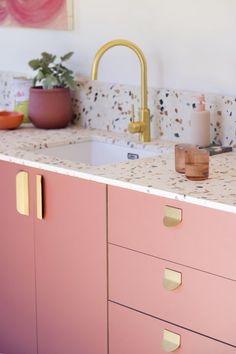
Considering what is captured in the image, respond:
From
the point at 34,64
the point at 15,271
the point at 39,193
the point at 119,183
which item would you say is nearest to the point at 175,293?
the point at 119,183

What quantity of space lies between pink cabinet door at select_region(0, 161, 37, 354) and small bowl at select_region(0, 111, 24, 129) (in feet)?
1.44

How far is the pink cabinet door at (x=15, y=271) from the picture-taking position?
2768 millimetres

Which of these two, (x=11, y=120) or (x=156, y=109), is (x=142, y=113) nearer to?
(x=156, y=109)

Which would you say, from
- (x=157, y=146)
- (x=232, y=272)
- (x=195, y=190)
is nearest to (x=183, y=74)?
(x=157, y=146)

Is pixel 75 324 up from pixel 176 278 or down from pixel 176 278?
down

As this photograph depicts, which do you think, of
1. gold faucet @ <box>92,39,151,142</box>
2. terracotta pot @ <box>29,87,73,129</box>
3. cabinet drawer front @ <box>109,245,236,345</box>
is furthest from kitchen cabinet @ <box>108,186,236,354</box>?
terracotta pot @ <box>29,87,73,129</box>

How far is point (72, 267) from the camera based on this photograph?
258cm

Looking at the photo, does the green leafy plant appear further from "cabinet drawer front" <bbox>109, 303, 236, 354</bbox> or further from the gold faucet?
"cabinet drawer front" <bbox>109, 303, 236, 354</bbox>

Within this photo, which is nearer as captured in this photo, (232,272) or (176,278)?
(232,272)

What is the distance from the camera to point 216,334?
2.19 meters

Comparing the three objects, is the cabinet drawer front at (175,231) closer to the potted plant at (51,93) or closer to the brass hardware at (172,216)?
the brass hardware at (172,216)

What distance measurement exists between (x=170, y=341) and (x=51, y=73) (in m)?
1.35

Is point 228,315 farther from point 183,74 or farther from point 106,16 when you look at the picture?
point 106,16

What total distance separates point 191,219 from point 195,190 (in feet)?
0.29
